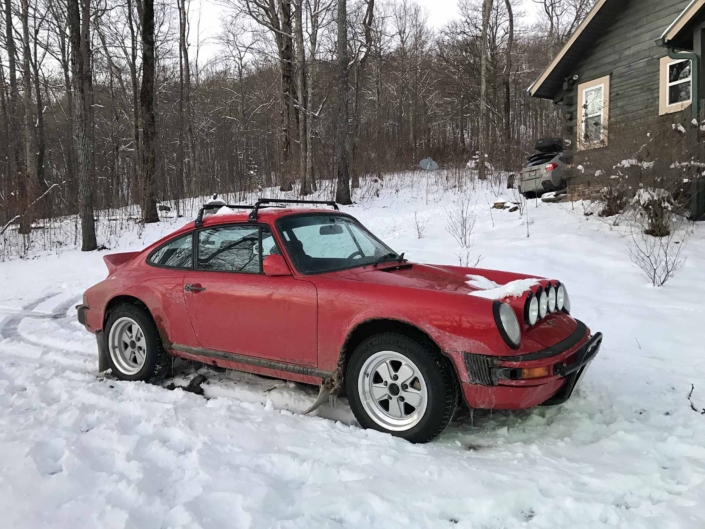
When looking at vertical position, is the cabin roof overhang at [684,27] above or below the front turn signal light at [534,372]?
above

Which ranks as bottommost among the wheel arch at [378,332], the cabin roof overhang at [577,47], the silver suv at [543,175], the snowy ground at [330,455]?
the snowy ground at [330,455]

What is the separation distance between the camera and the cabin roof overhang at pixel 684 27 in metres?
9.93

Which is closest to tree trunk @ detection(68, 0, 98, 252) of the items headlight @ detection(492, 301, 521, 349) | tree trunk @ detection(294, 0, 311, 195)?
tree trunk @ detection(294, 0, 311, 195)

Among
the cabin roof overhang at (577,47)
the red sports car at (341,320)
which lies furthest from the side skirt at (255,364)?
the cabin roof overhang at (577,47)

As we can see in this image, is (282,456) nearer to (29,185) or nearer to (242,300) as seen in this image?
(242,300)

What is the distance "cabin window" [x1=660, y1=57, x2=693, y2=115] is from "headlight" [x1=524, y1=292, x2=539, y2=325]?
11.4m

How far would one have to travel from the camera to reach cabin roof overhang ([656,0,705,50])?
993 cm

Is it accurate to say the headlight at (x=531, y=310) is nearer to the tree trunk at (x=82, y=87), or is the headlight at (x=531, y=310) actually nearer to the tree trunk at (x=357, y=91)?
the tree trunk at (x=82, y=87)

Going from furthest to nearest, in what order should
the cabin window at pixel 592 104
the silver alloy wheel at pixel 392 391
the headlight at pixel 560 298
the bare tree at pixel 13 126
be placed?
1. the bare tree at pixel 13 126
2. the cabin window at pixel 592 104
3. the headlight at pixel 560 298
4. the silver alloy wheel at pixel 392 391

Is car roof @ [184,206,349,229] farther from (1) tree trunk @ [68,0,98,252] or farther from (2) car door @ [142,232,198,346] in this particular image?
(1) tree trunk @ [68,0,98,252]

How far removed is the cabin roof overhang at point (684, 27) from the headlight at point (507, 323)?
10843 millimetres

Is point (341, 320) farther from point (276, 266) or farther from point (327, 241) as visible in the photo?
point (327, 241)

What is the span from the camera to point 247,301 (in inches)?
136

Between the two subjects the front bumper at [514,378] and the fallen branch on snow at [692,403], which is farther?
the fallen branch on snow at [692,403]
